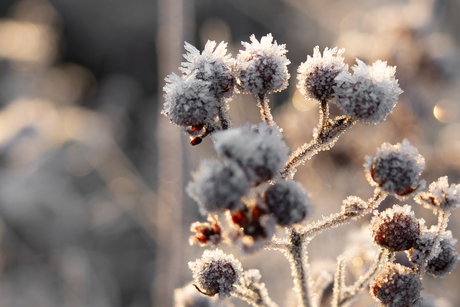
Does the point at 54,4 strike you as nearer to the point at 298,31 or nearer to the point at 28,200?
the point at 28,200

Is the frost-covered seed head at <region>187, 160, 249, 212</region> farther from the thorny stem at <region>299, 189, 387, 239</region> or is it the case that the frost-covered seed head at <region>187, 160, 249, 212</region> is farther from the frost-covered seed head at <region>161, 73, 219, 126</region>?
the thorny stem at <region>299, 189, 387, 239</region>

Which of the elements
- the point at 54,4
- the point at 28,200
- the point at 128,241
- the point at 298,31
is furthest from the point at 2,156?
the point at 298,31

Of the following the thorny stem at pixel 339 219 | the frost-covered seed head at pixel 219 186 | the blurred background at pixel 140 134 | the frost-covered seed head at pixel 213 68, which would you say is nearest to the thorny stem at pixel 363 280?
the thorny stem at pixel 339 219

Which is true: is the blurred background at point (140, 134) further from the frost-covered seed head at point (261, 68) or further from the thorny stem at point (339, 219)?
the frost-covered seed head at point (261, 68)

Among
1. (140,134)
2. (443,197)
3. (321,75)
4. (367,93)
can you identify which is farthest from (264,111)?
(140,134)

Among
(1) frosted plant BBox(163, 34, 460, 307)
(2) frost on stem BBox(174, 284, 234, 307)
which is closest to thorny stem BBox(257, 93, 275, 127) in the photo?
(1) frosted plant BBox(163, 34, 460, 307)

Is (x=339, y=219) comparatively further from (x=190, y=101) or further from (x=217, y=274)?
(x=190, y=101)
